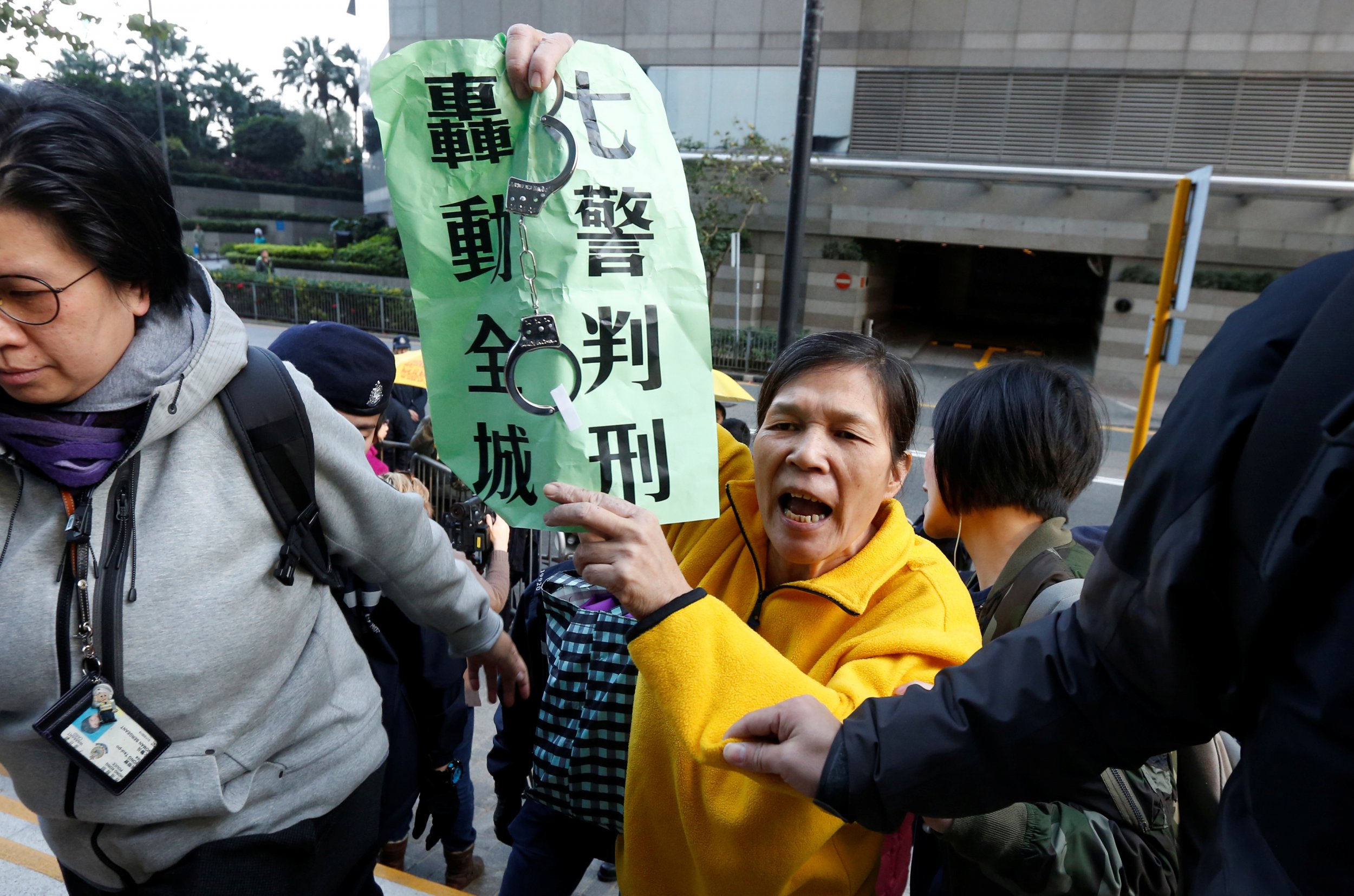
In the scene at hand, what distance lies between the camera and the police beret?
2.42m

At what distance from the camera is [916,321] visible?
80.7ft

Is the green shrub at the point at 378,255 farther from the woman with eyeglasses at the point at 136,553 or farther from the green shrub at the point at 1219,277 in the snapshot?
the woman with eyeglasses at the point at 136,553

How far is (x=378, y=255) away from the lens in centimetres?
2503

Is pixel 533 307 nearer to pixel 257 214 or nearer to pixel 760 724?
pixel 760 724

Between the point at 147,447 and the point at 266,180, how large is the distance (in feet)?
167

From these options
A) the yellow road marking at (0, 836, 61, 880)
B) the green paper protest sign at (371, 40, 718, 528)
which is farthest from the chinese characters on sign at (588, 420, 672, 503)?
the yellow road marking at (0, 836, 61, 880)

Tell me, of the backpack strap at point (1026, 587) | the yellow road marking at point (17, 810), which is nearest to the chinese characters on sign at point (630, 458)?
the backpack strap at point (1026, 587)

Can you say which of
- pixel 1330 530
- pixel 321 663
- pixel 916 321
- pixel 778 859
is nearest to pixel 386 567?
pixel 321 663

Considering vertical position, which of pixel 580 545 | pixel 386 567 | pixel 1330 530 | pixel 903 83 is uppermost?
pixel 903 83

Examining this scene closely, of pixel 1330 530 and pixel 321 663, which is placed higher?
pixel 1330 530

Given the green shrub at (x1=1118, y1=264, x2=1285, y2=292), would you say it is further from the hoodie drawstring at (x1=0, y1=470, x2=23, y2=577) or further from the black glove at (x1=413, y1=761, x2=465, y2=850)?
the hoodie drawstring at (x1=0, y1=470, x2=23, y2=577)

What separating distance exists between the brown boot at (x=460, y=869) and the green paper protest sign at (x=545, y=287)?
205 cm

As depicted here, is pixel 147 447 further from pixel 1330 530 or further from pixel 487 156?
pixel 1330 530

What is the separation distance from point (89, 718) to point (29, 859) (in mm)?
1771
